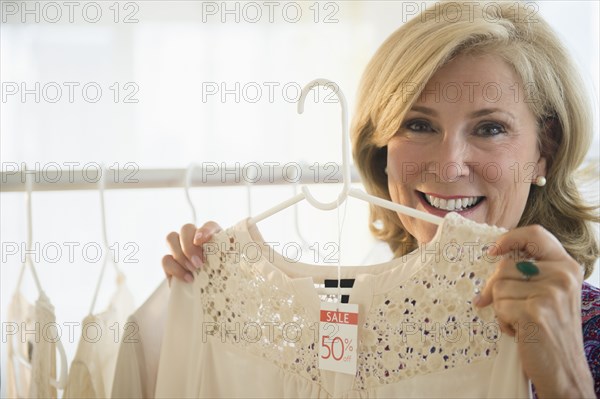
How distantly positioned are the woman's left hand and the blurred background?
59.9 inches

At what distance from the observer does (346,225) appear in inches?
99.0

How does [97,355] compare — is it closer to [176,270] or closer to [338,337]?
[176,270]

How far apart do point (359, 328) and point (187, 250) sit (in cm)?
32

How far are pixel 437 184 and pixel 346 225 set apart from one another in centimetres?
139

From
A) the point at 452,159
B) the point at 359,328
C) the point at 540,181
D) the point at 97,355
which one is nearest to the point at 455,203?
the point at 452,159

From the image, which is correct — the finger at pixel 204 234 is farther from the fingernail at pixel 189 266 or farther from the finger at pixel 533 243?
the finger at pixel 533 243

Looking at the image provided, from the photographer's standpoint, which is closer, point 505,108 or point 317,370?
point 317,370

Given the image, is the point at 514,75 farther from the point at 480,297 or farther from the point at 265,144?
the point at 265,144

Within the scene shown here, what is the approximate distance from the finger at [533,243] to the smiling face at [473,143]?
0.73 ft

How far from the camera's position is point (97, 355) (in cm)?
119

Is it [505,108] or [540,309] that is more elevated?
[505,108]

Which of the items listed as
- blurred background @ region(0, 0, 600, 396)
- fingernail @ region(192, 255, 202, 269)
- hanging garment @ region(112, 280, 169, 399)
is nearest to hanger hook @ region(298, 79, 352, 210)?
fingernail @ region(192, 255, 202, 269)

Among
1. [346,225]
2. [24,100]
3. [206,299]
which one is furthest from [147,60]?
[206,299]

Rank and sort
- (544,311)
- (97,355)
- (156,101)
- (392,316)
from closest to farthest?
(544,311), (392,316), (97,355), (156,101)
